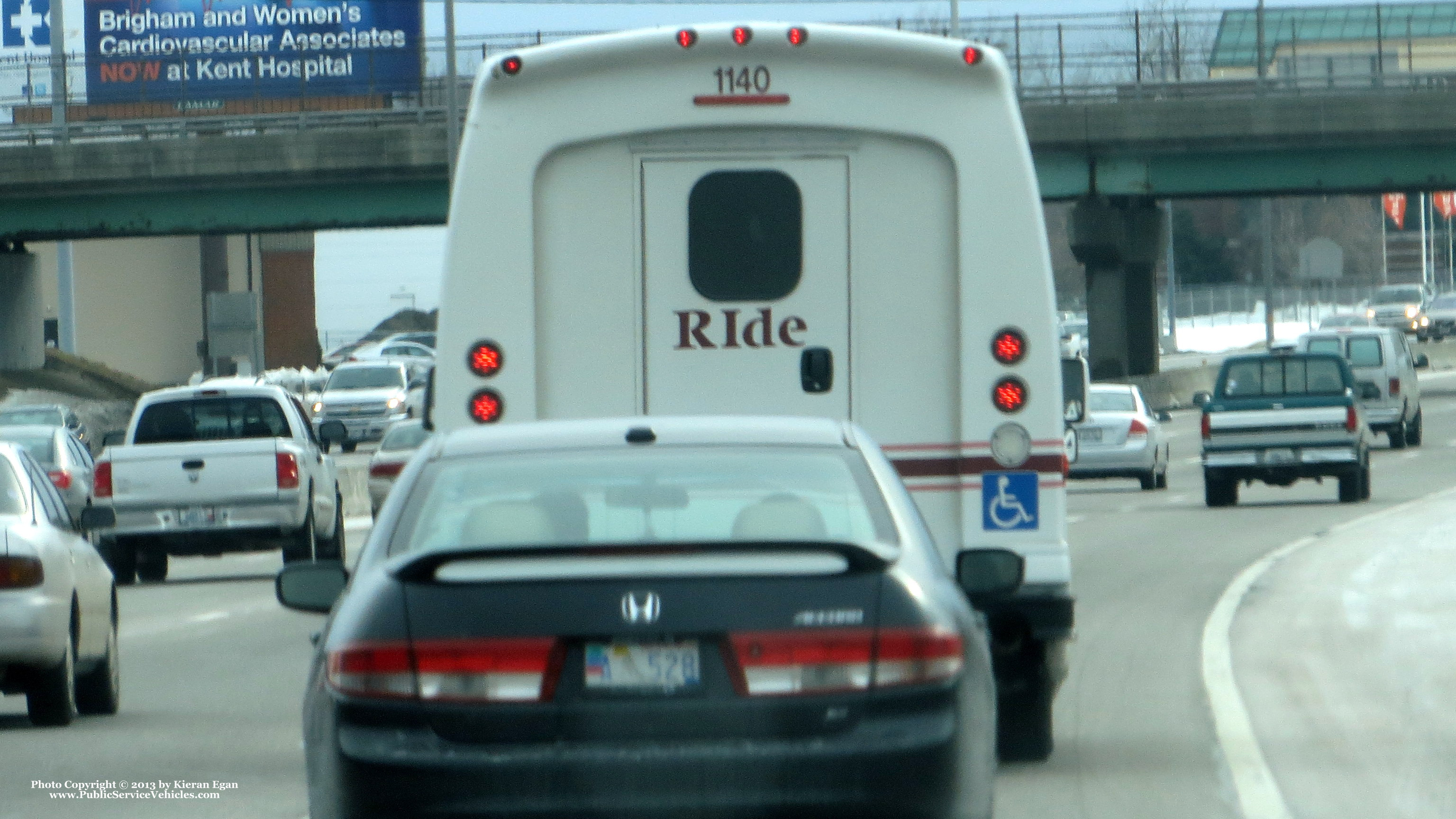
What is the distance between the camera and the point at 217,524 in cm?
2098

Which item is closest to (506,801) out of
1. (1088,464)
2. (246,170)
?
(1088,464)

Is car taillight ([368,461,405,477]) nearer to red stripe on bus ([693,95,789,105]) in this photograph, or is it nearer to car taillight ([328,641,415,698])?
red stripe on bus ([693,95,789,105])

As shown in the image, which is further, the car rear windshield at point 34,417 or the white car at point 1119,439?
the car rear windshield at point 34,417

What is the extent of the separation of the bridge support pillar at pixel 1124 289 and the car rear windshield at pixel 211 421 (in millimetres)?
35289

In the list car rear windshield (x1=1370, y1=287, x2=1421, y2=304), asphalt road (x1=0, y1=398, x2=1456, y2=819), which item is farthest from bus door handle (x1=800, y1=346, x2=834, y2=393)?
car rear windshield (x1=1370, y1=287, x2=1421, y2=304)

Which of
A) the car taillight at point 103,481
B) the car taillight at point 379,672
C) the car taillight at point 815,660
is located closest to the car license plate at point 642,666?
the car taillight at point 815,660

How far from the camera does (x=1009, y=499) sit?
28.7ft

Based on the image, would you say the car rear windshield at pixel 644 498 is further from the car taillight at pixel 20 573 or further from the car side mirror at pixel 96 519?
the car side mirror at pixel 96 519

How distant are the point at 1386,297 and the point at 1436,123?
3730 cm

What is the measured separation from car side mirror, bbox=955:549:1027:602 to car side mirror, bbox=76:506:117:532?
7.22 metres

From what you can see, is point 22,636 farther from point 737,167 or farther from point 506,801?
point 506,801

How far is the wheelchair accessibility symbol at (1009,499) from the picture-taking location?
8742 millimetres

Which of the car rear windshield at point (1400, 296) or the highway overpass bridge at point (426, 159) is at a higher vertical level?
the highway overpass bridge at point (426, 159)

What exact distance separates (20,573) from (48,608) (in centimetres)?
21
